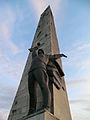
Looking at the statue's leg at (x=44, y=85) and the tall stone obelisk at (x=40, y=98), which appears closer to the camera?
the statue's leg at (x=44, y=85)

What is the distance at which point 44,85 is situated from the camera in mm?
5879

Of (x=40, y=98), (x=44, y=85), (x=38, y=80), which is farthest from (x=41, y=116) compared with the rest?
(x=40, y=98)

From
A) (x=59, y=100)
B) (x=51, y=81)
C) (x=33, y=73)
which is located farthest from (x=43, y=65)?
(x=59, y=100)

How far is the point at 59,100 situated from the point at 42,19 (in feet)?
16.4

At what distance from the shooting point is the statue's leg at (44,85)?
5.69m

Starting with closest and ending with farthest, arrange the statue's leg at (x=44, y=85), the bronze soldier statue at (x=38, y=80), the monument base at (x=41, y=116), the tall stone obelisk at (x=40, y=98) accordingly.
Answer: the monument base at (x=41, y=116) < the statue's leg at (x=44, y=85) < the bronze soldier statue at (x=38, y=80) < the tall stone obelisk at (x=40, y=98)

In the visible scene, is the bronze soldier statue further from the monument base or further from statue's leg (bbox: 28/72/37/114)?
the monument base

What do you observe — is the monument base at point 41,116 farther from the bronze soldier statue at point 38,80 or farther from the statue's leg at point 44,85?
the bronze soldier statue at point 38,80

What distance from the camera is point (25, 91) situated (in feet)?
26.0

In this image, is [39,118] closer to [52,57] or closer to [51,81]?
[51,81]

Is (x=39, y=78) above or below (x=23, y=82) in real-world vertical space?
below

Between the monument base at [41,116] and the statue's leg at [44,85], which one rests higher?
the statue's leg at [44,85]

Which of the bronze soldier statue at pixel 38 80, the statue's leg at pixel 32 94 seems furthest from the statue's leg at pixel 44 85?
the statue's leg at pixel 32 94

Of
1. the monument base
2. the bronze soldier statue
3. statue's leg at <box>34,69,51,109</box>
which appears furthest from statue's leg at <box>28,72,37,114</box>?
the monument base
